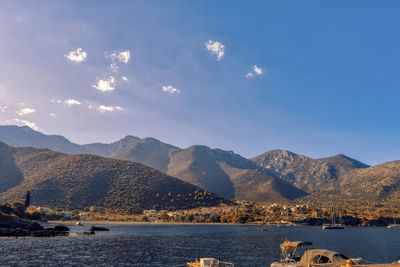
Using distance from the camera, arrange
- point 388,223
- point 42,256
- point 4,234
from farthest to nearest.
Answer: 1. point 388,223
2. point 4,234
3. point 42,256

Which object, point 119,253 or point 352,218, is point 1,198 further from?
point 352,218

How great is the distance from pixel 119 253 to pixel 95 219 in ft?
394

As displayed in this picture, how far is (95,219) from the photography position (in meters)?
166

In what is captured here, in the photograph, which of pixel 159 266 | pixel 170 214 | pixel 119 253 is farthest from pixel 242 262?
pixel 170 214

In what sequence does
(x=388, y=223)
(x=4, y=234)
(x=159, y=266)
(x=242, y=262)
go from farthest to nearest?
(x=388, y=223), (x=4, y=234), (x=242, y=262), (x=159, y=266)

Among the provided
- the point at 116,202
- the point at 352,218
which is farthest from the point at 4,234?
the point at 352,218

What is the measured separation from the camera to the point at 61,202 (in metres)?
180

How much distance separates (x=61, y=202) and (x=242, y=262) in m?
165

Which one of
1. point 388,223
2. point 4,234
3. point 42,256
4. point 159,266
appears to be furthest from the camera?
point 388,223

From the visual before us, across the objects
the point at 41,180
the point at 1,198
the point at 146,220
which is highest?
the point at 41,180

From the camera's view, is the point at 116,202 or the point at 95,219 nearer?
the point at 95,219

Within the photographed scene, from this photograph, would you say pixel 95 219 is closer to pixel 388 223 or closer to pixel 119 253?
pixel 119 253

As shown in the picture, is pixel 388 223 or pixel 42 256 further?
pixel 388 223

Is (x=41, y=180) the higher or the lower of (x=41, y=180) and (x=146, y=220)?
the higher
